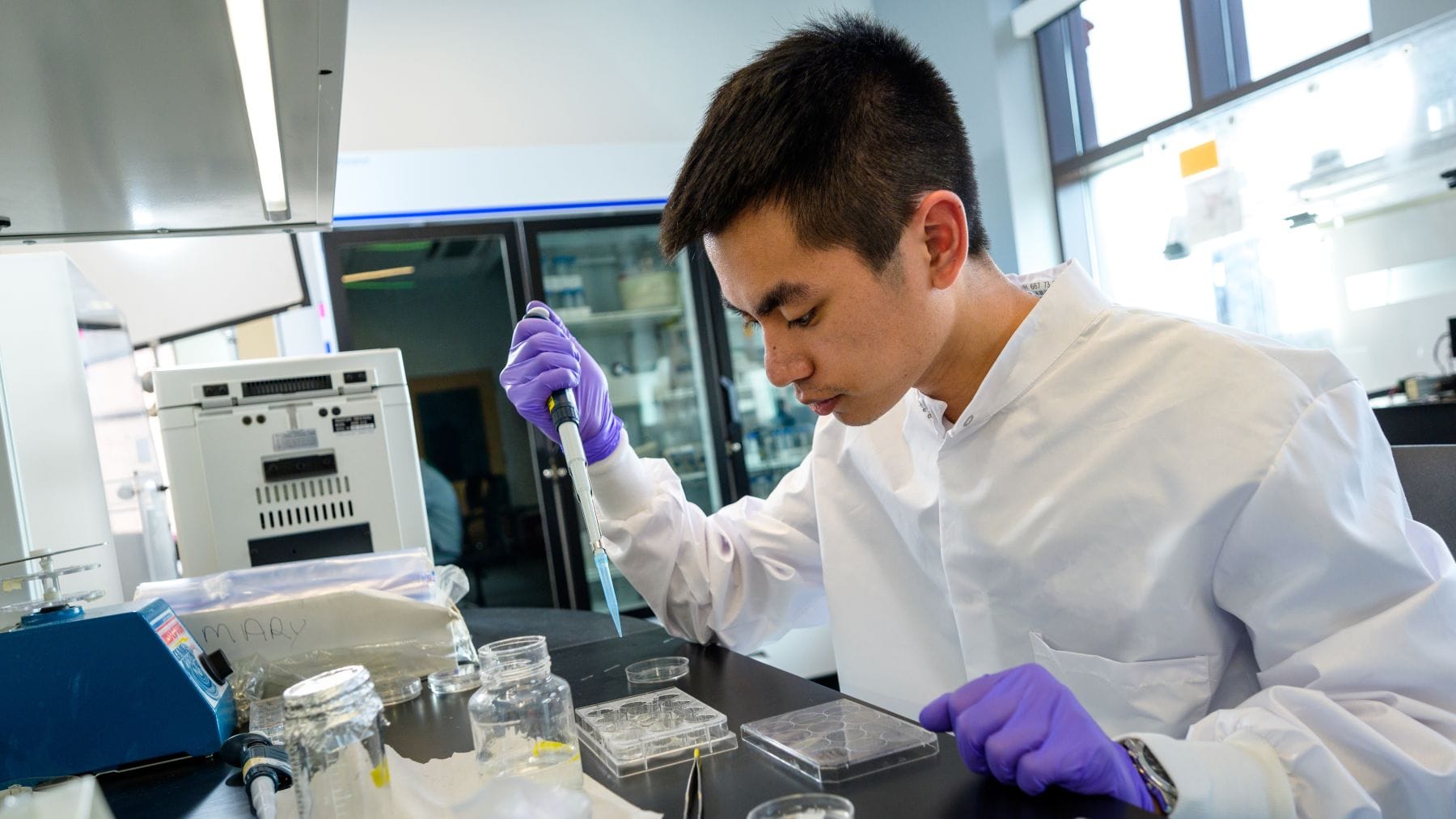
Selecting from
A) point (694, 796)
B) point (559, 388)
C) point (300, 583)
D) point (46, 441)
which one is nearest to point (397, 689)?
point (300, 583)

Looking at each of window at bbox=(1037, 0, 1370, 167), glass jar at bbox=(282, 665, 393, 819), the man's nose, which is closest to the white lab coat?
the man's nose

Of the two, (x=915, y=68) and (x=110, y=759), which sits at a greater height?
(x=915, y=68)

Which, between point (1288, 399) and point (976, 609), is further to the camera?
point (976, 609)

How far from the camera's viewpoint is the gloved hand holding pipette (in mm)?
1224

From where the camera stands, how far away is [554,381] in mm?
1254

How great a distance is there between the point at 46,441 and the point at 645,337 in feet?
9.07

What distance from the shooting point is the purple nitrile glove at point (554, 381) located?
4.16ft

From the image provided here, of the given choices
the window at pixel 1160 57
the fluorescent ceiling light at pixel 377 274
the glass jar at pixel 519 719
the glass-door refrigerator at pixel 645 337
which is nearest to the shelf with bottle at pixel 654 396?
the glass-door refrigerator at pixel 645 337

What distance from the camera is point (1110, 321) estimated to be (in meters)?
1.07

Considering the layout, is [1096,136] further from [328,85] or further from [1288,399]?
[328,85]

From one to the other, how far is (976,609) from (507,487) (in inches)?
109

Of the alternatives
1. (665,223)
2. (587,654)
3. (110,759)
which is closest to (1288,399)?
(665,223)

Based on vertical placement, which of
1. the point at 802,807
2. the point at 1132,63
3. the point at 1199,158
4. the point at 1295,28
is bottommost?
the point at 802,807

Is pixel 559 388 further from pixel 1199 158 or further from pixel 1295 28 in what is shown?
pixel 1295 28
